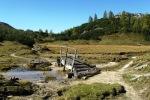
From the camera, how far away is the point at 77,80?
176 feet

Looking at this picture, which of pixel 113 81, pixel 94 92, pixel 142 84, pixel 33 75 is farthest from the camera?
pixel 33 75

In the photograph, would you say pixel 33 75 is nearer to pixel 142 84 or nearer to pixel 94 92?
pixel 142 84

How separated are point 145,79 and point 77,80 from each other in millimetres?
12448

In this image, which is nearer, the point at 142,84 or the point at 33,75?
the point at 142,84

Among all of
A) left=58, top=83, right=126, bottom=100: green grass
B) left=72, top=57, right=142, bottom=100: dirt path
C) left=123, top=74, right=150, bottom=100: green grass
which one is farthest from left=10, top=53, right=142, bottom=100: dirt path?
left=58, top=83, right=126, bottom=100: green grass

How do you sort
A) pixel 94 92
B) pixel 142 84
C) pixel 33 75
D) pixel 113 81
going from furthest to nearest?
pixel 33 75
pixel 113 81
pixel 142 84
pixel 94 92

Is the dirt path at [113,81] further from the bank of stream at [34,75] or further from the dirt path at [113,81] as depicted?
the bank of stream at [34,75]

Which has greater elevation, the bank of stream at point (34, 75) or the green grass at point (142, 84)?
the green grass at point (142, 84)

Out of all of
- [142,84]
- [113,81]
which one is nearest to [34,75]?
[113,81]

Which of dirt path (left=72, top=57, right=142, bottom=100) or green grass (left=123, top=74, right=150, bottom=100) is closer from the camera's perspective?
green grass (left=123, top=74, right=150, bottom=100)

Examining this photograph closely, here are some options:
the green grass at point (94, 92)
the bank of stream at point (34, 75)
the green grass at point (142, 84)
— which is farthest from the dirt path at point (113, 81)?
the bank of stream at point (34, 75)

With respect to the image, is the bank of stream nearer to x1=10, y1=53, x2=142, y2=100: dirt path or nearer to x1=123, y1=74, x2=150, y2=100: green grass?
x1=10, y1=53, x2=142, y2=100: dirt path

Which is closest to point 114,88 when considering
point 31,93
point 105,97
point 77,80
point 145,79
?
point 105,97

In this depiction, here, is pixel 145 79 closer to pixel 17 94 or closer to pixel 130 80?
pixel 130 80
